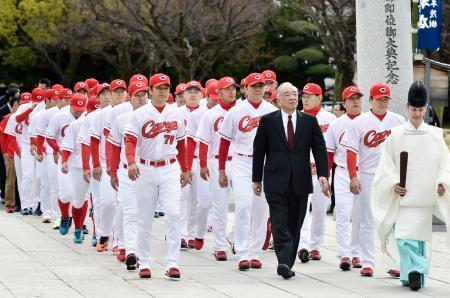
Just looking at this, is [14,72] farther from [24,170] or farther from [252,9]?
[24,170]

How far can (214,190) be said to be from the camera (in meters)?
14.6

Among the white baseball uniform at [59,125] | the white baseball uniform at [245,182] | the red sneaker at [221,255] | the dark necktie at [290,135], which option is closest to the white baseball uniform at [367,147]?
the dark necktie at [290,135]

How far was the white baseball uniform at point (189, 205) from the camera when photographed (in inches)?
Result: 610

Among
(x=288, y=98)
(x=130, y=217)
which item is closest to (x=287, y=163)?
(x=288, y=98)

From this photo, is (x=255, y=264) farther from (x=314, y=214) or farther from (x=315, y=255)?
(x=314, y=214)

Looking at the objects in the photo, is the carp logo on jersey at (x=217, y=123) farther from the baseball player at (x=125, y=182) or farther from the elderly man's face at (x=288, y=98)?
the elderly man's face at (x=288, y=98)

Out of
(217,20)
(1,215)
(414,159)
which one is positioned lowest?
(1,215)

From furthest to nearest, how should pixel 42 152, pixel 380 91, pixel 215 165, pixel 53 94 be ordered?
pixel 42 152 → pixel 53 94 → pixel 215 165 → pixel 380 91

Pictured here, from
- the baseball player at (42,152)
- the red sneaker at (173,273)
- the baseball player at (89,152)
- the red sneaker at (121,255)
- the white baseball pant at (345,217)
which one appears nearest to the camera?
the red sneaker at (173,273)

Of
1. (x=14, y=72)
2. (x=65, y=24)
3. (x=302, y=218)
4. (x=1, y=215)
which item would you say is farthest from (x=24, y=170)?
(x=14, y=72)

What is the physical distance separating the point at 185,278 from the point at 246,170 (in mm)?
1750

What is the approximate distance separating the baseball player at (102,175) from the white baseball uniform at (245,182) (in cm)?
165

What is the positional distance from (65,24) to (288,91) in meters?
A: 42.9

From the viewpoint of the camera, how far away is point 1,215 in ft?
67.4
